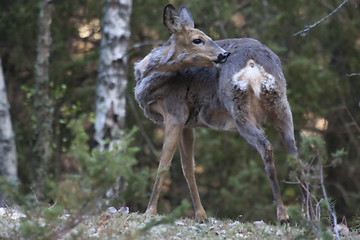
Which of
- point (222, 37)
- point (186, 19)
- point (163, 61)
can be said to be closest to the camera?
point (163, 61)

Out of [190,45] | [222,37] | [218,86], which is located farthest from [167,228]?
[222,37]

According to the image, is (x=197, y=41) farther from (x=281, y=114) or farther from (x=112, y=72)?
(x=112, y=72)

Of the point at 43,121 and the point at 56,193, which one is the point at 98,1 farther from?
the point at 56,193

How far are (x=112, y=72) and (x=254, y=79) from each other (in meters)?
4.20

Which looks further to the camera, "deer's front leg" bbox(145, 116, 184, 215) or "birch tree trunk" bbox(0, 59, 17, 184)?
"birch tree trunk" bbox(0, 59, 17, 184)

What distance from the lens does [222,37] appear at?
43.0 feet

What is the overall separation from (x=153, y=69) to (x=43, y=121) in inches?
153

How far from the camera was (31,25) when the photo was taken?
1384cm

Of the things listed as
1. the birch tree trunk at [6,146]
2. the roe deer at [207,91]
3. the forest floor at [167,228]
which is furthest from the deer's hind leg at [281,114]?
the birch tree trunk at [6,146]

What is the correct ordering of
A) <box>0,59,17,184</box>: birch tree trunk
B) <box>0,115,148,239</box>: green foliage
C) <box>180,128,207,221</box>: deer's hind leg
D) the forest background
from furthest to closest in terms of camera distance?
the forest background → <box>0,59,17,184</box>: birch tree trunk → <box>180,128,207,221</box>: deer's hind leg → <box>0,115,148,239</box>: green foliage

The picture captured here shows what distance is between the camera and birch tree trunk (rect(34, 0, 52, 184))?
10.6 m

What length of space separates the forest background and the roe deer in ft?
16.8

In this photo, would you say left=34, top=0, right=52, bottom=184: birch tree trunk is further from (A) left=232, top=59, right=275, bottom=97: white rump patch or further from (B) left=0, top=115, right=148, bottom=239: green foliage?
(B) left=0, top=115, right=148, bottom=239: green foliage

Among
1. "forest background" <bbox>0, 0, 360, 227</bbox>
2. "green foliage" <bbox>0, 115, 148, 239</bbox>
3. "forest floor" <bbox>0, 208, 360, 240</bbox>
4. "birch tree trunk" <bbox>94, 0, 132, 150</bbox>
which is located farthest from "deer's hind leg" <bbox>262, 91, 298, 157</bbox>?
"forest background" <bbox>0, 0, 360, 227</bbox>
